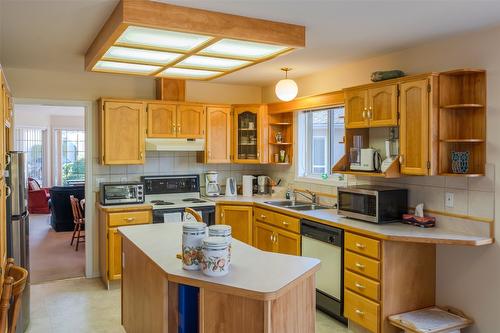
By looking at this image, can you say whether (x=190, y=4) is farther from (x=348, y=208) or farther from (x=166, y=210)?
(x=166, y=210)

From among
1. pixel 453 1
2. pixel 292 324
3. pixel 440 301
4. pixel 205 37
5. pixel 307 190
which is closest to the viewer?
pixel 292 324

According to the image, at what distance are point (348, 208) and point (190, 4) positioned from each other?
7.62 feet

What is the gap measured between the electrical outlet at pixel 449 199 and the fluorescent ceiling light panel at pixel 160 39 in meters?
2.27

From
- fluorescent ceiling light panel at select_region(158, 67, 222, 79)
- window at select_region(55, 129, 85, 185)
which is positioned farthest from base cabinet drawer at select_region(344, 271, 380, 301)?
window at select_region(55, 129, 85, 185)

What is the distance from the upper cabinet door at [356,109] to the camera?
153 inches

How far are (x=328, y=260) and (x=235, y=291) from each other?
2080 mm

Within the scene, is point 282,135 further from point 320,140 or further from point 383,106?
point 383,106

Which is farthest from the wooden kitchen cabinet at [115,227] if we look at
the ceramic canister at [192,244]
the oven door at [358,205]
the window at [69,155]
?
the window at [69,155]

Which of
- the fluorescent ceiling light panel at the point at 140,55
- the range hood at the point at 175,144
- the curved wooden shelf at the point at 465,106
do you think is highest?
the fluorescent ceiling light panel at the point at 140,55

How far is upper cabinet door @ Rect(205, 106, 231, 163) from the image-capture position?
5.50m

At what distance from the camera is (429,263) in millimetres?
3602

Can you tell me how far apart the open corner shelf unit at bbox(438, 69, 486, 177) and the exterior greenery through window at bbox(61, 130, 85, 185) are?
982 cm

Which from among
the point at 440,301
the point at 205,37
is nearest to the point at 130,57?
the point at 205,37

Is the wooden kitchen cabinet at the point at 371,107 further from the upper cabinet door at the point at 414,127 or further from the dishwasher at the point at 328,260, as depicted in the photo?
the dishwasher at the point at 328,260
